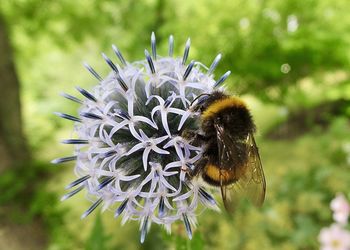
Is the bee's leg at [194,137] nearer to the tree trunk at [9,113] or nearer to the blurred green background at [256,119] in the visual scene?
the blurred green background at [256,119]

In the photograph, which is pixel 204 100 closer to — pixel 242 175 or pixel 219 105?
pixel 219 105

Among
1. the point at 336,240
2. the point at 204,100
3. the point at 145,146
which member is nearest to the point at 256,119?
the point at 336,240

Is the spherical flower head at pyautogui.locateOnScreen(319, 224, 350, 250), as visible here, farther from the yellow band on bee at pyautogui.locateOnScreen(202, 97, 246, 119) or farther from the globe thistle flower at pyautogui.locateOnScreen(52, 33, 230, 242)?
the yellow band on bee at pyautogui.locateOnScreen(202, 97, 246, 119)

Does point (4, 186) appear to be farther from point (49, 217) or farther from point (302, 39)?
point (302, 39)

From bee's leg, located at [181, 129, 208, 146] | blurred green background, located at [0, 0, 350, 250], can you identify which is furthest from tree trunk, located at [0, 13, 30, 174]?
bee's leg, located at [181, 129, 208, 146]

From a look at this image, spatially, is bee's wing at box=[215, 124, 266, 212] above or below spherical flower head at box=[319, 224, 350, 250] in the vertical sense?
above

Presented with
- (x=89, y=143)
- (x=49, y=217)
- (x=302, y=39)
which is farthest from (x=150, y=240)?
(x=302, y=39)
